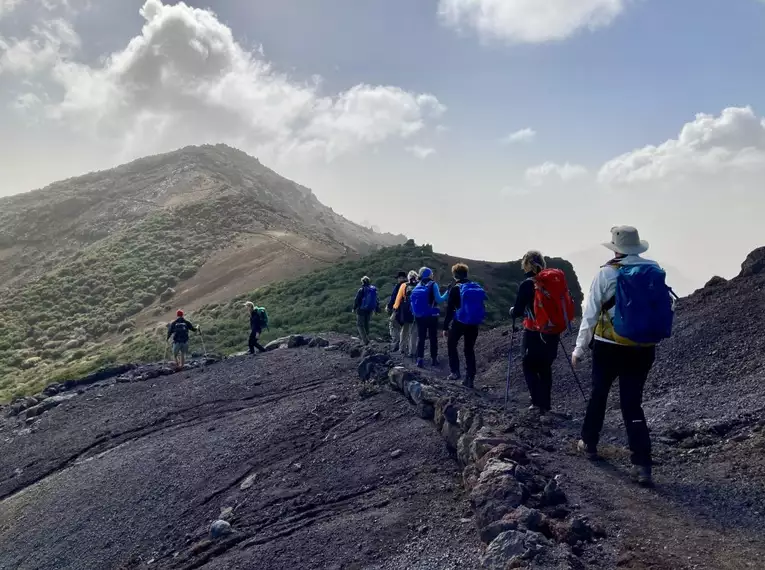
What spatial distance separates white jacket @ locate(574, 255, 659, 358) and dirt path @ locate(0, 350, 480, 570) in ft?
6.03

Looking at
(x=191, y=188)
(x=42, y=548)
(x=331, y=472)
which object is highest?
(x=191, y=188)

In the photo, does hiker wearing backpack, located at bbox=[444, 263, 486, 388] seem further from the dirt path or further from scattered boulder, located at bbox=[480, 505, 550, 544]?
scattered boulder, located at bbox=[480, 505, 550, 544]

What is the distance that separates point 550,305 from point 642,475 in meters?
2.71

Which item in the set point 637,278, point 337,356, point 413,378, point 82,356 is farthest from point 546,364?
point 82,356

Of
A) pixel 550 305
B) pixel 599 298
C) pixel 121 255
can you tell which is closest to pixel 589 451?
pixel 599 298

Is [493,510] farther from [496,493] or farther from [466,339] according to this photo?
[466,339]

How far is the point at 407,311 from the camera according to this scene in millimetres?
14938

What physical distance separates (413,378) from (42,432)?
9219 millimetres

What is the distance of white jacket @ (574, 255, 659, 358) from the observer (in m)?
6.27

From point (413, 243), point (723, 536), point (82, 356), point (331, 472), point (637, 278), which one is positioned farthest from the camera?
point (413, 243)

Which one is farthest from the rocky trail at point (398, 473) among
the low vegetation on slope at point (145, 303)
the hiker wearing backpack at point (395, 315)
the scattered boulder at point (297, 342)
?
the low vegetation on slope at point (145, 303)

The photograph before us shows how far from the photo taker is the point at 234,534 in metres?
7.61

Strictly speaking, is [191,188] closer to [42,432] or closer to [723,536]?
[42,432]

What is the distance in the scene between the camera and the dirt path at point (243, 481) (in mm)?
6465
